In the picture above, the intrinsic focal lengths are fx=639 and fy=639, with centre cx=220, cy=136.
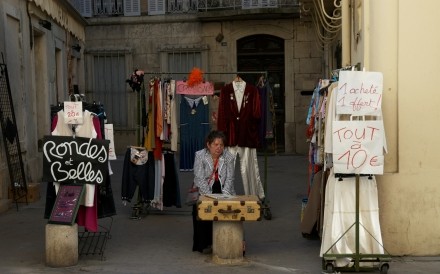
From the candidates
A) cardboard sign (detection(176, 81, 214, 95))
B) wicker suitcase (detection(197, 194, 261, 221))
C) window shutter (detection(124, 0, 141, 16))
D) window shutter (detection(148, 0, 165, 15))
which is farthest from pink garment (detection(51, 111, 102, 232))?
window shutter (detection(124, 0, 141, 16))

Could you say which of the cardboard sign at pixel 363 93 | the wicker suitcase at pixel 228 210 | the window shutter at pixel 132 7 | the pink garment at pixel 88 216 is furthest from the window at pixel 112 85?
the cardboard sign at pixel 363 93

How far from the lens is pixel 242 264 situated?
6.80 metres

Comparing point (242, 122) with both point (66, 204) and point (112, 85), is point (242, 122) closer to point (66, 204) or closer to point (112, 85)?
point (66, 204)

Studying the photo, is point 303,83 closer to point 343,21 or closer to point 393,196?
point 343,21

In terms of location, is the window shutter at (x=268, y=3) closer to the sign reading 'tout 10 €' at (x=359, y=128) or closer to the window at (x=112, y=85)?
the window at (x=112, y=85)

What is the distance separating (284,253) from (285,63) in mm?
12523

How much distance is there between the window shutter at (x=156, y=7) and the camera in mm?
20078

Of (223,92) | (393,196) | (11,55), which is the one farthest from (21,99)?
(393,196)

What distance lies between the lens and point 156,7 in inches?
792

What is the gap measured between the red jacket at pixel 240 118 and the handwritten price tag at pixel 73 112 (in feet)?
8.83

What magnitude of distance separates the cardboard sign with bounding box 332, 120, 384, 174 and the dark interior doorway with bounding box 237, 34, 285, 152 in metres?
13.3

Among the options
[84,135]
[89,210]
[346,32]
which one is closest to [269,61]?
[346,32]

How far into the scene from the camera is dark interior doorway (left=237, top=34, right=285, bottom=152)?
1959cm

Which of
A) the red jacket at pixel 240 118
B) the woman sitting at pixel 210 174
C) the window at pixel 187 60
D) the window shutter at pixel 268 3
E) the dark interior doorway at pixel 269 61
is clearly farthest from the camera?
the window at pixel 187 60
